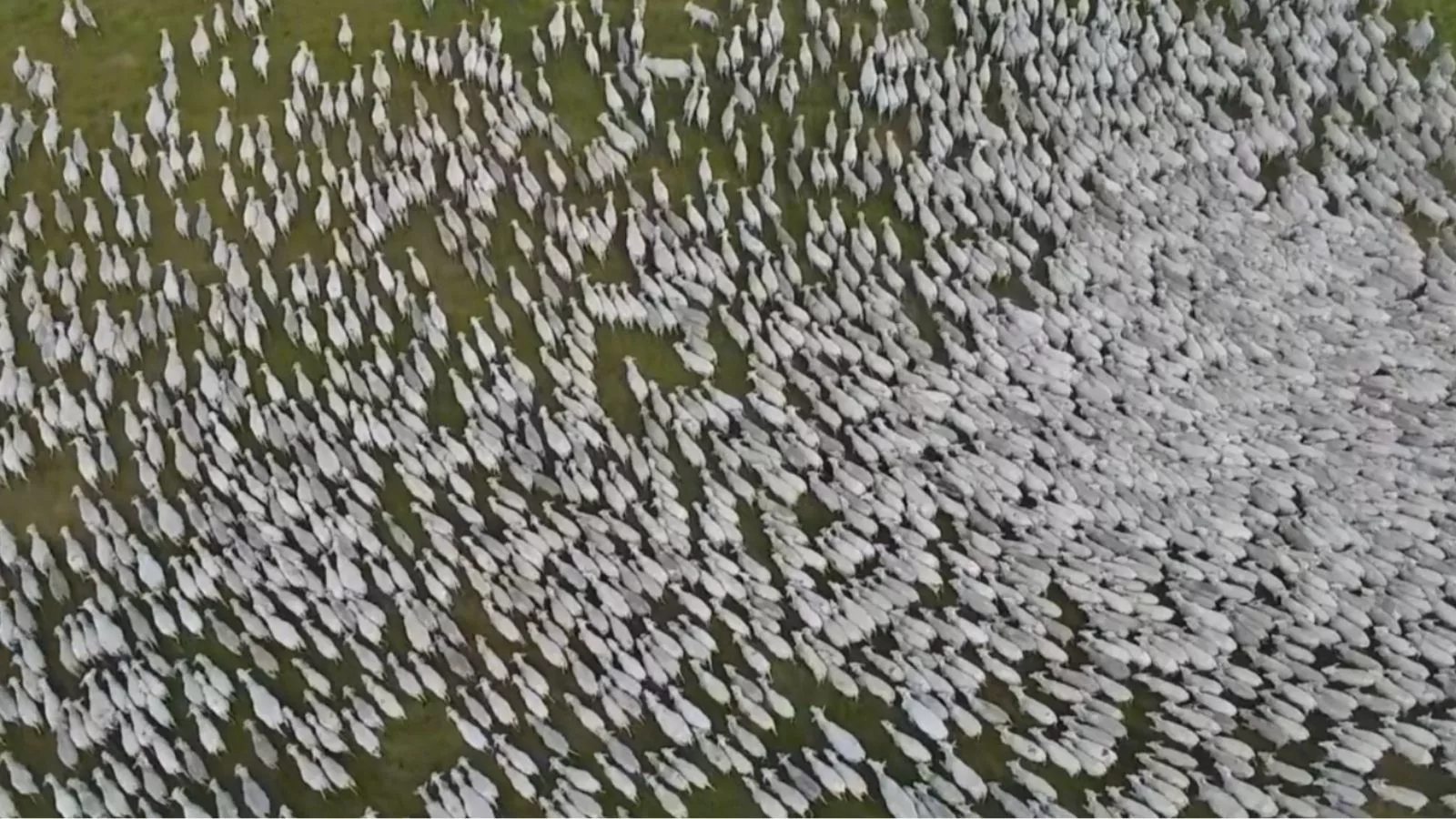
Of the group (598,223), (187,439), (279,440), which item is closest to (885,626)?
(598,223)

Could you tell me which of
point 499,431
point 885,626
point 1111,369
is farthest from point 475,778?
point 1111,369

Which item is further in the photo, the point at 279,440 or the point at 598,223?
the point at 598,223

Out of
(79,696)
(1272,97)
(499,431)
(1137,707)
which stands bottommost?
(79,696)

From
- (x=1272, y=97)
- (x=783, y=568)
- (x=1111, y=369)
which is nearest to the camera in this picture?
(x=783, y=568)

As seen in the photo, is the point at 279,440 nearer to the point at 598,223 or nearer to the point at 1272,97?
the point at 598,223

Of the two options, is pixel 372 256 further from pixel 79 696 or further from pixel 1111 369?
pixel 1111 369

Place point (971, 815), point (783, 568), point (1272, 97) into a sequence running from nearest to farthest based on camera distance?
point (971, 815) < point (783, 568) < point (1272, 97)

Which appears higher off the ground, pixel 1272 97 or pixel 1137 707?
pixel 1272 97
